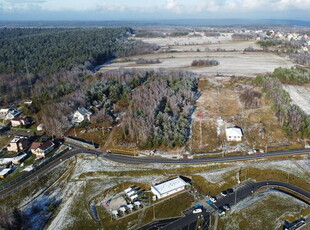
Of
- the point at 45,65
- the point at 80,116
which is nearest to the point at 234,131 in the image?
the point at 80,116

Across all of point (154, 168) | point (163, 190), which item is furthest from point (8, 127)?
point (163, 190)

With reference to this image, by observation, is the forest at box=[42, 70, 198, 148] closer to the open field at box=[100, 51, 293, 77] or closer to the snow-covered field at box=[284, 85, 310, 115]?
the open field at box=[100, 51, 293, 77]

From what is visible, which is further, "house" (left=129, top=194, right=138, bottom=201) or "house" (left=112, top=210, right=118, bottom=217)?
"house" (left=129, top=194, right=138, bottom=201)

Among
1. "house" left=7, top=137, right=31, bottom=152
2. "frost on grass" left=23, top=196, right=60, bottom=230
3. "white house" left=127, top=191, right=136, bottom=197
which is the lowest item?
"frost on grass" left=23, top=196, right=60, bottom=230

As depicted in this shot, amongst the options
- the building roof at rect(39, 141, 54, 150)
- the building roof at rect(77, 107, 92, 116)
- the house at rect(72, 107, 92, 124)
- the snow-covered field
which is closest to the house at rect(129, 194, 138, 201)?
the building roof at rect(39, 141, 54, 150)

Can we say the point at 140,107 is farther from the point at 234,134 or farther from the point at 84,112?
the point at 234,134
